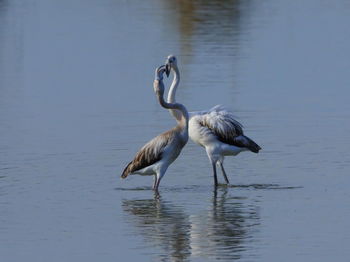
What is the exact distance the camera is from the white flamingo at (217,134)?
16312 mm

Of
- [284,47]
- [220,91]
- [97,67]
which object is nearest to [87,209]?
[220,91]

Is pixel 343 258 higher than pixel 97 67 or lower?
lower

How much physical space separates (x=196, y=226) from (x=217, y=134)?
2788mm

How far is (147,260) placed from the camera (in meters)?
12.1

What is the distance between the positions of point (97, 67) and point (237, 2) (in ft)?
39.7

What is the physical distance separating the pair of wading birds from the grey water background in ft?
0.93

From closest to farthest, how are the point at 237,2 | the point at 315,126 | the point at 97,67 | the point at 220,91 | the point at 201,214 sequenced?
the point at 201,214
the point at 315,126
the point at 220,91
the point at 97,67
the point at 237,2

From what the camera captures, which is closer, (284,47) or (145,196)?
(145,196)

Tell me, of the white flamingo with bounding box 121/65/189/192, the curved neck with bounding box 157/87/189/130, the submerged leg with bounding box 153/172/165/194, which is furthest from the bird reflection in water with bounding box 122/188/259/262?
the curved neck with bounding box 157/87/189/130

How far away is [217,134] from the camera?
53.5 ft

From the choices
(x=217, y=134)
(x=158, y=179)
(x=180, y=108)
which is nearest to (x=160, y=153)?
(x=158, y=179)

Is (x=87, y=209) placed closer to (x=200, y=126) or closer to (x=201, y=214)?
(x=201, y=214)

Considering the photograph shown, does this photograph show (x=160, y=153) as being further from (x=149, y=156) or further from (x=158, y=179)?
(x=158, y=179)

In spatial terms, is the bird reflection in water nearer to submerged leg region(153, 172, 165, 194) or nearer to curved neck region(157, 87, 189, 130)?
submerged leg region(153, 172, 165, 194)
